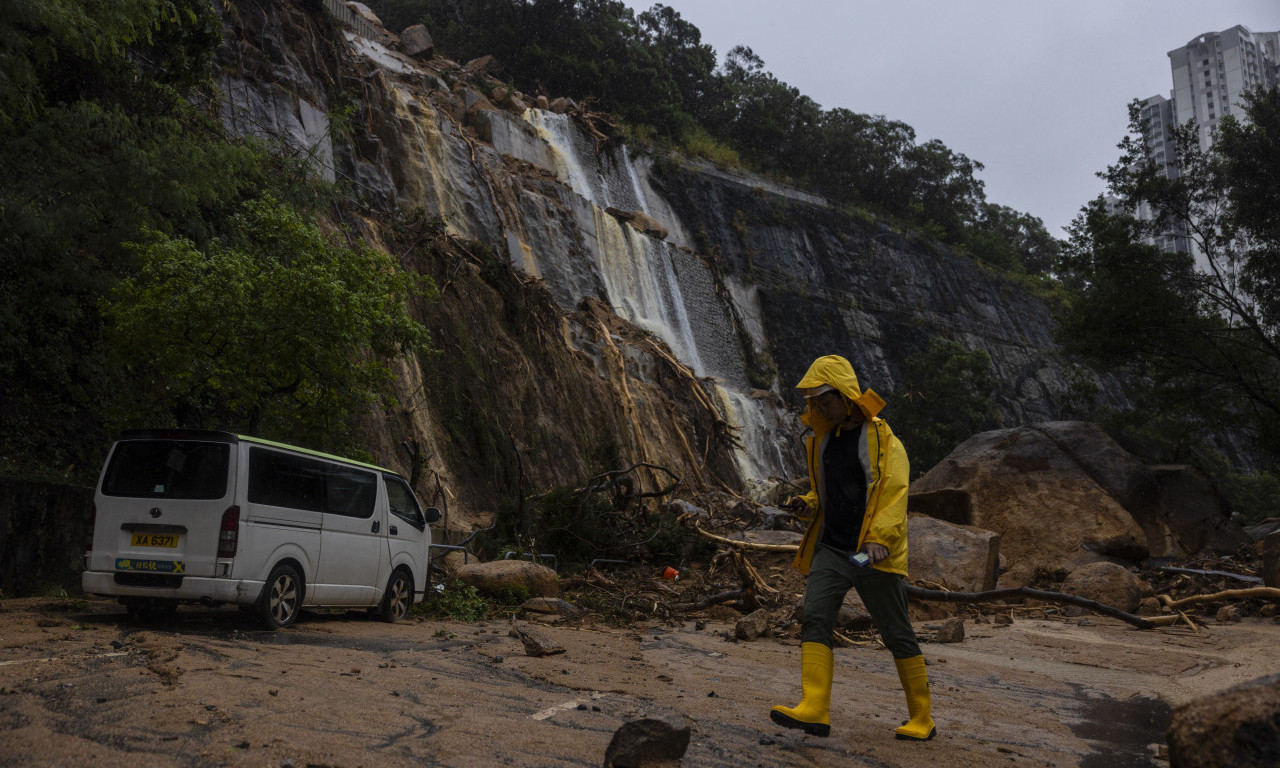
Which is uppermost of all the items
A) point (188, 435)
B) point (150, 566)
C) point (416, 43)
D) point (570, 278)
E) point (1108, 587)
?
point (416, 43)

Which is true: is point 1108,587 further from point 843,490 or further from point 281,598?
point 281,598

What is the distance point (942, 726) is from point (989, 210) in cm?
7395

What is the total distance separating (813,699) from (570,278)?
2649 centimetres

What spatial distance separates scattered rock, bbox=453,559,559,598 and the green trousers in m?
6.35

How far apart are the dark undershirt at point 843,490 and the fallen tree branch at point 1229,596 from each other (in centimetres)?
563

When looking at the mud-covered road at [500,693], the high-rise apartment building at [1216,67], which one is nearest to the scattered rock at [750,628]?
the mud-covered road at [500,693]

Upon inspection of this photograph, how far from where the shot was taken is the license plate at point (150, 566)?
6984 millimetres

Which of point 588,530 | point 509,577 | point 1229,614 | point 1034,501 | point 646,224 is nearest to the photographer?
point 509,577

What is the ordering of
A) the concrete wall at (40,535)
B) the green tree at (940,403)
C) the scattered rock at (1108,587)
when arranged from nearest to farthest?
1. the concrete wall at (40,535)
2. the scattered rock at (1108,587)
3. the green tree at (940,403)

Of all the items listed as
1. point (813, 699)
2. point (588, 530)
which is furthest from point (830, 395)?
point (588, 530)

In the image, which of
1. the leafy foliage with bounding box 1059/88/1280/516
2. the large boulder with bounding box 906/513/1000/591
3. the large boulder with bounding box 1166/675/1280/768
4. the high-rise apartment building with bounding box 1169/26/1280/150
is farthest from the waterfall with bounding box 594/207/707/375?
the high-rise apartment building with bounding box 1169/26/1280/150

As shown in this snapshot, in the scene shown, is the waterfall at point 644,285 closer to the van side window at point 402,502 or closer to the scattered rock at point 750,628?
the van side window at point 402,502

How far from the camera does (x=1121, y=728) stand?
516cm

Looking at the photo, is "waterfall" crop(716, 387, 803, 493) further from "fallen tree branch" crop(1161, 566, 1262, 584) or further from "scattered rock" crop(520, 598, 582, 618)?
"scattered rock" crop(520, 598, 582, 618)
